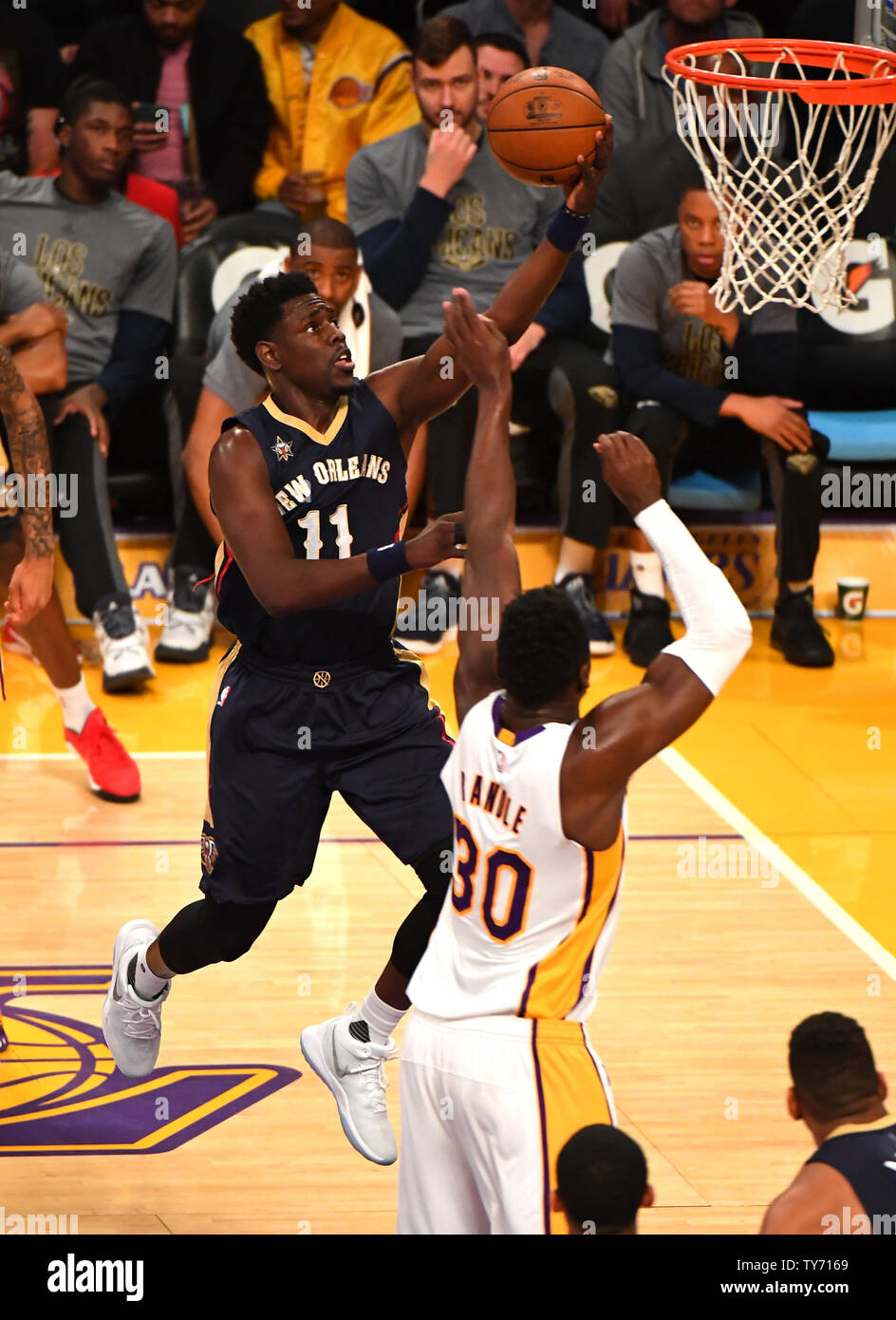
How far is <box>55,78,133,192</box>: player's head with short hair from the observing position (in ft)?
26.7

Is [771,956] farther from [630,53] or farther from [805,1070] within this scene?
[630,53]

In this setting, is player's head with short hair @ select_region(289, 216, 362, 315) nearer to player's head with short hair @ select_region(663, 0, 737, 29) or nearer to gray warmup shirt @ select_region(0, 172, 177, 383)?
gray warmup shirt @ select_region(0, 172, 177, 383)

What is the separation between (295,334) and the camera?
4.26 metres

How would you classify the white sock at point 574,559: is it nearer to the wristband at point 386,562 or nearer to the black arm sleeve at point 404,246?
the black arm sleeve at point 404,246

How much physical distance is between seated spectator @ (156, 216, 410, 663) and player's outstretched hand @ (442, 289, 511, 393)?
351 centimetres

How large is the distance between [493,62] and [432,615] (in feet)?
8.44

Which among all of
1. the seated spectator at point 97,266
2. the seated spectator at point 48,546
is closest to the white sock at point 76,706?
the seated spectator at point 48,546

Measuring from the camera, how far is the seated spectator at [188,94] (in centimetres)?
896

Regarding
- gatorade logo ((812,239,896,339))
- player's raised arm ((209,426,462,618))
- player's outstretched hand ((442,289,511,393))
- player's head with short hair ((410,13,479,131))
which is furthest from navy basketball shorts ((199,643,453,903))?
gatorade logo ((812,239,896,339))

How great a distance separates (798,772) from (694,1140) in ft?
9.56

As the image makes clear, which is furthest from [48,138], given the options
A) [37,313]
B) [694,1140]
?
[694,1140]

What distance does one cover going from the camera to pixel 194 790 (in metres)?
6.96

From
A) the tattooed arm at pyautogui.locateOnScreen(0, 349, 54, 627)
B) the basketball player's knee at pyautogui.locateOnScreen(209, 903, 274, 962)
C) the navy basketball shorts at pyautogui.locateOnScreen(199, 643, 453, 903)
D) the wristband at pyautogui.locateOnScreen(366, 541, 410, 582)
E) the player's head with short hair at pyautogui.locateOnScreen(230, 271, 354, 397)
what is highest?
the player's head with short hair at pyautogui.locateOnScreen(230, 271, 354, 397)

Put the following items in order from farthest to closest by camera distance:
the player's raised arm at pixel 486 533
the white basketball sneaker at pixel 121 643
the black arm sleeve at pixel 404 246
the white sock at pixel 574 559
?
the white sock at pixel 574 559, the black arm sleeve at pixel 404 246, the white basketball sneaker at pixel 121 643, the player's raised arm at pixel 486 533
